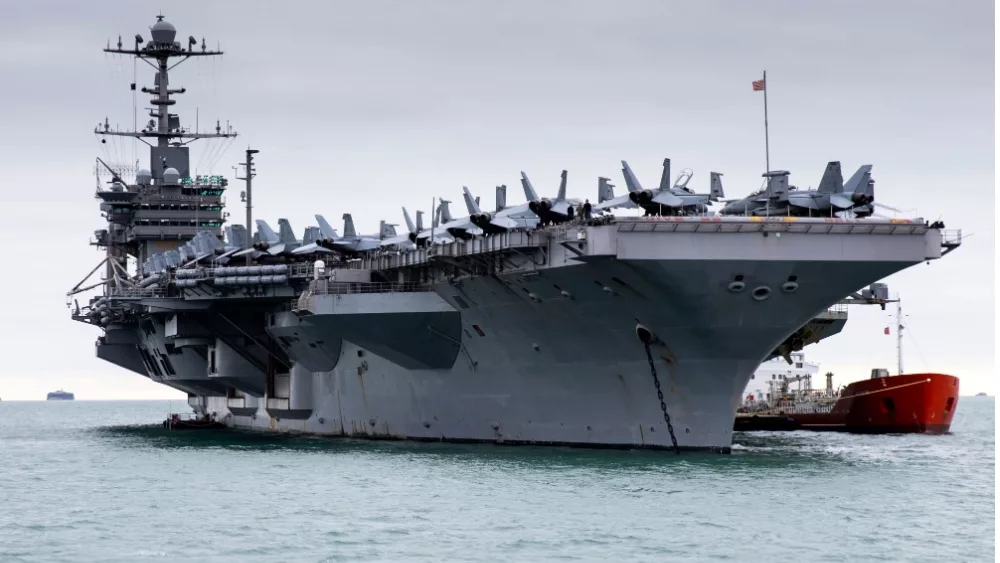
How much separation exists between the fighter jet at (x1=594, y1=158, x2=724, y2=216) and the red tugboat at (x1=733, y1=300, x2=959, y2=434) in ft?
56.5

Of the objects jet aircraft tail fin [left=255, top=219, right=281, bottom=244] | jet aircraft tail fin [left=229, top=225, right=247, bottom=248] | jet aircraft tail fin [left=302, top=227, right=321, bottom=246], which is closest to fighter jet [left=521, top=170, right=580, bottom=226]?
jet aircraft tail fin [left=302, top=227, right=321, bottom=246]

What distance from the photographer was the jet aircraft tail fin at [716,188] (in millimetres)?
30406

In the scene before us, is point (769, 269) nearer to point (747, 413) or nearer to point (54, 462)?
point (54, 462)

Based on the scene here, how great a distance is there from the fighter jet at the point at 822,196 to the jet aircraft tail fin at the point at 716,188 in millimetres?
736

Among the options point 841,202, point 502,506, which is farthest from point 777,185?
point 502,506

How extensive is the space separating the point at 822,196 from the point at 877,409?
18.7 m

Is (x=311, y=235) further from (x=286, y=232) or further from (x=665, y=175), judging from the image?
(x=665, y=175)

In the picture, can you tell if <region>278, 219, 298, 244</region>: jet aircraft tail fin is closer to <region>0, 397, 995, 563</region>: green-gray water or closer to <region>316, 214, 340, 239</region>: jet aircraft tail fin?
<region>316, 214, 340, 239</region>: jet aircraft tail fin

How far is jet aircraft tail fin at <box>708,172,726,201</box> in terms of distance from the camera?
1197 inches

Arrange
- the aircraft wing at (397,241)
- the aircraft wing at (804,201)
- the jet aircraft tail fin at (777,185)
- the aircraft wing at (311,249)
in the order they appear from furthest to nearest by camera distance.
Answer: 1. the aircraft wing at (311,249)
2. the aircraft wing at (397,241)
3. the jet aircraft tail fin at (777,185)
4. the aircraft wing at (804,201)

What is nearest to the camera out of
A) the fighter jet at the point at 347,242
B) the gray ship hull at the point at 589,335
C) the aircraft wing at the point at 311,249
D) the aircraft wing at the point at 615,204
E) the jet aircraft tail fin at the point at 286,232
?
the gray ship hull at the point at 589,335

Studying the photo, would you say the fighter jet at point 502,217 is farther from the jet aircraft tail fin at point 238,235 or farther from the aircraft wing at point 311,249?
the jet aircraft tail fin at point 238,235

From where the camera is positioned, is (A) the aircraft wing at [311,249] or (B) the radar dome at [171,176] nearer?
(A) the aircraft wing at [311,249]

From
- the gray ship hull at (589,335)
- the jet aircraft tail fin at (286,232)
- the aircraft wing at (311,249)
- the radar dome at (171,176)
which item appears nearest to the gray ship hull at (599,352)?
the gray ship hull at (589,335)
